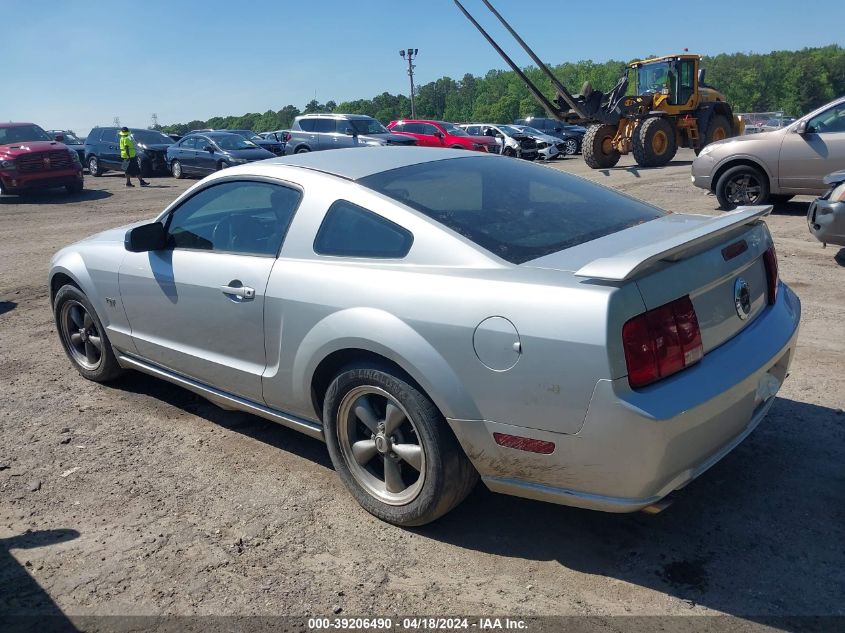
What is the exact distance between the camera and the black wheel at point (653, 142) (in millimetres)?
19219

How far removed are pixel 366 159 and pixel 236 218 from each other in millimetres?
839

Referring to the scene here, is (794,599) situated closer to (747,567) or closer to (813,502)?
(747,567)

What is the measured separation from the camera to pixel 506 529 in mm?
3170

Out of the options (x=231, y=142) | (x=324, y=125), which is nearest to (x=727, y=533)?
(x=231, y=142)

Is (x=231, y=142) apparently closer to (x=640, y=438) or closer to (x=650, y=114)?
(x=650, y=114)

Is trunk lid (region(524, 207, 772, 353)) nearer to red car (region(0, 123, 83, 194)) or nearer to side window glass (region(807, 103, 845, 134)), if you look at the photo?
side window glass (region(807, 103, 845, 134))

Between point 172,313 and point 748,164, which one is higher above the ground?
point 748,164

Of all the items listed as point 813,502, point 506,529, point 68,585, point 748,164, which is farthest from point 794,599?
point 748,164

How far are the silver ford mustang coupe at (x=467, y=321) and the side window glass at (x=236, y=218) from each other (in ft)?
0.04

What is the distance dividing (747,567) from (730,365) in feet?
2.51

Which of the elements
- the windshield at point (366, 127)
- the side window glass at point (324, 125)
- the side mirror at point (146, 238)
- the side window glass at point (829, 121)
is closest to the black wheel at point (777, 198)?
the side window glass at point (829, 121)

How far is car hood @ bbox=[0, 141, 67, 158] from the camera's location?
17844 millimetres

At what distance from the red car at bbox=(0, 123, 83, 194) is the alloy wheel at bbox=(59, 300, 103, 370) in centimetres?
1493

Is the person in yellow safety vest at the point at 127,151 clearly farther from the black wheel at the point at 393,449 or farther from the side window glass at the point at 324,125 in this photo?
the black wheel at the point at 393,449
